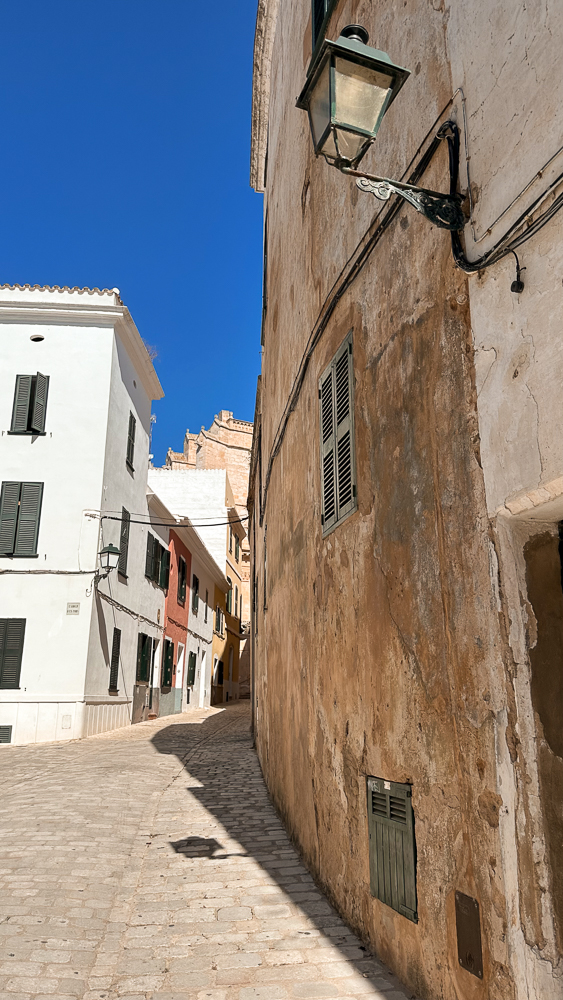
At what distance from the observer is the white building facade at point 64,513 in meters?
14.8

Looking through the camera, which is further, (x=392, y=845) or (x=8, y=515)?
(x=8, y=515)

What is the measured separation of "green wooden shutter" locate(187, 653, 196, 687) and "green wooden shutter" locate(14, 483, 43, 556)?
1151 cm

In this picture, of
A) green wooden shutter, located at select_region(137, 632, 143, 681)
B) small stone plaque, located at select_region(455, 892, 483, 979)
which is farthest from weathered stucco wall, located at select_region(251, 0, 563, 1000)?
green wooden shutter, located at select_region(137, 632, 143, 681)

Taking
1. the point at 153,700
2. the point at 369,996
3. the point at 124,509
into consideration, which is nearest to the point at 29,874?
the point at 369,996

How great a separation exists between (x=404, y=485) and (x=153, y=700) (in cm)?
1874

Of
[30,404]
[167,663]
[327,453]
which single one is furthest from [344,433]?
[167,663]

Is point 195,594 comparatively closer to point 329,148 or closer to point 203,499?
point 203,499

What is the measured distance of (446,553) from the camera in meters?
2.84

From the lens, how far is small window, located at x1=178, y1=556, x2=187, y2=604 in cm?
2425

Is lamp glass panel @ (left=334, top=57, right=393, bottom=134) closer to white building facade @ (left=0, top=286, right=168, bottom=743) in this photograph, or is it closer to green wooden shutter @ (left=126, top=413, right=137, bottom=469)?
white building facade @ (left=0, top=286, right=168, bottom=743)

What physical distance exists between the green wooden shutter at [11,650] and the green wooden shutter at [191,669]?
11.3 meters

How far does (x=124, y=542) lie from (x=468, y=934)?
15605 mm

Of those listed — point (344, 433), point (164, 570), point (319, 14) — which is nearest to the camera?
point (344, 433)

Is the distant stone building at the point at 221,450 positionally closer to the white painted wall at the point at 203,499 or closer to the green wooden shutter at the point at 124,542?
the white painted wall at the point at 203,499
